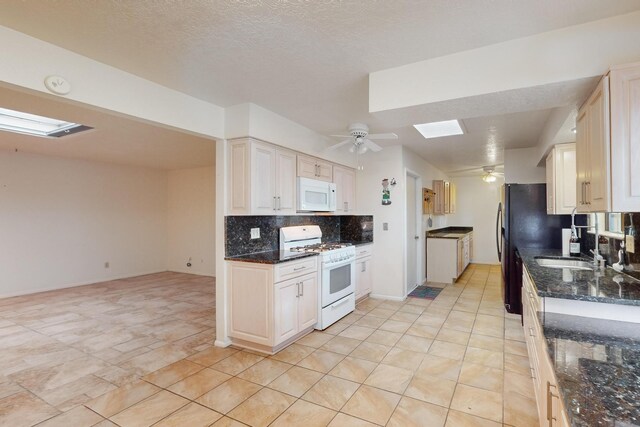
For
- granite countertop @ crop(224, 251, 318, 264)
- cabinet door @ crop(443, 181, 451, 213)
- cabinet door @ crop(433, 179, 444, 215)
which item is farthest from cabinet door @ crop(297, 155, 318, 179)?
cabinet door @ crop(443, 181, 451, 213)

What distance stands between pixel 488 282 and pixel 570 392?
19.4 ft

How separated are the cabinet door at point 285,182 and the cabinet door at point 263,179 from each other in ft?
0.24

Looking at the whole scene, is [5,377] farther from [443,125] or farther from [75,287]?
[443,125]

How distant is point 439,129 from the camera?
4062mm

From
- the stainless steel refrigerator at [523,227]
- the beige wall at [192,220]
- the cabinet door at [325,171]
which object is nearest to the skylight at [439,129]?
the stainless steel refrigerator at [523,227]

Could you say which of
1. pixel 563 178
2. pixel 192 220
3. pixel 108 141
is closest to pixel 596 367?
pixel 563 178

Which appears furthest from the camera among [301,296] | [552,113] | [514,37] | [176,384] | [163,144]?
[163,144]

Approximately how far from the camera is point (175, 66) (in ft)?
7.80

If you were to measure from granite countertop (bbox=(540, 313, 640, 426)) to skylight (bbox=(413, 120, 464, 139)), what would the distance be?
2639mm

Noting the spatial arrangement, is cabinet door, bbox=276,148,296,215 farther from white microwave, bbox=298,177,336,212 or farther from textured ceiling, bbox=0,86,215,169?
textured ceiling, bbox=0,86,215,169

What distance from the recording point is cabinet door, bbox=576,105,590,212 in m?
2.02

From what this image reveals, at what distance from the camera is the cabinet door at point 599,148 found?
1.69 meters

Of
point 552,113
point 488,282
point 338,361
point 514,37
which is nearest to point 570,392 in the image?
point 514,37

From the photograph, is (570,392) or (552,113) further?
(552,113)
